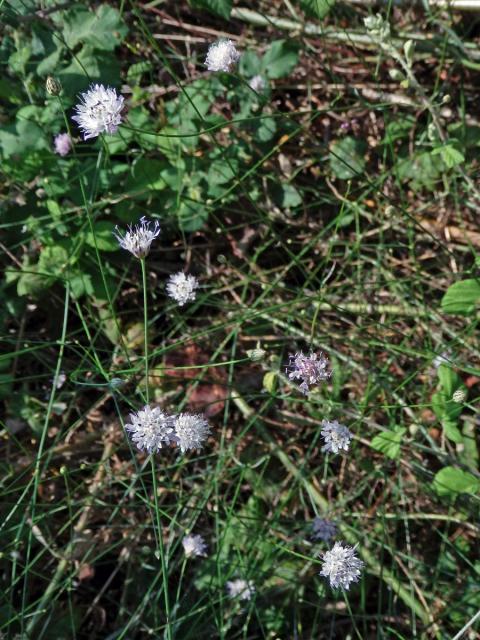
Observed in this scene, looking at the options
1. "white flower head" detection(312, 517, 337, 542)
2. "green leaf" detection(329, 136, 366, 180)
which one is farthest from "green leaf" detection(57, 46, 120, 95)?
"white flower head" detection(312, 517, 337, 542)

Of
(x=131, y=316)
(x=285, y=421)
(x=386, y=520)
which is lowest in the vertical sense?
(x=386, y=520)

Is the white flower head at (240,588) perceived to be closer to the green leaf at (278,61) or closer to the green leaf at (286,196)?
the green leaf at (286,196)

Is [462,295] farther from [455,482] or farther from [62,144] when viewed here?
[62,144]

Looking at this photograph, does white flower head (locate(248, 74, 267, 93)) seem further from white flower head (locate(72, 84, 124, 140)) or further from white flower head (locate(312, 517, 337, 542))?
white flower head (locate(312, 517, 337, 542))

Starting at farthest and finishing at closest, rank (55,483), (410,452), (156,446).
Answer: (55,483)
(410,452)
(156,446)

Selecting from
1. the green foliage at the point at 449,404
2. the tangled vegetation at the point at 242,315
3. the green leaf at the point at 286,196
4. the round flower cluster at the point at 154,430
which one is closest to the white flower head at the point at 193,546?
the tangled vegetation at the point at 242,315

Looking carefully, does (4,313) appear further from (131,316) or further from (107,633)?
(107,633)

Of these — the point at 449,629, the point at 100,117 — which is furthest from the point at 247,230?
the point at 449,629
